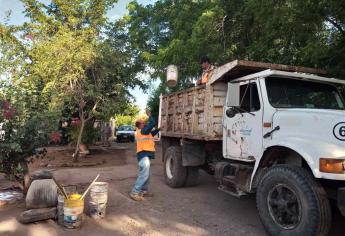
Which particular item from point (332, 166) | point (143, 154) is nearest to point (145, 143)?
point (143, 154)

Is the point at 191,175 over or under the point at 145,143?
under

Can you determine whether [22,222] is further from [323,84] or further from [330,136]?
Answer: [323,84]

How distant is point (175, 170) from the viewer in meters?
9.09

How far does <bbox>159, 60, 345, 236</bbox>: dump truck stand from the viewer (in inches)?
189

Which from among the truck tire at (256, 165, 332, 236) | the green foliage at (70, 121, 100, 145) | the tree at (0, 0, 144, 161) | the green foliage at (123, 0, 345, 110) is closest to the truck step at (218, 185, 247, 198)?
the truck tire at (256, 165, 332, 236)

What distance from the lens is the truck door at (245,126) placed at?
244 inches

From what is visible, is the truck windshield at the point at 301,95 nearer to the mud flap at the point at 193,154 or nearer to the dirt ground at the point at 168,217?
the dirt ground at the point at 168,217

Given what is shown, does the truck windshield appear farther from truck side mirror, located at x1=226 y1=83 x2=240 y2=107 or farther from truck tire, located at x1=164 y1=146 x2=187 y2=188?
truck tire, located at x1=164 y1=146 x2=187 y2=188

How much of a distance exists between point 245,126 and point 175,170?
9.94ft

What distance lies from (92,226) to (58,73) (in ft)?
31.2

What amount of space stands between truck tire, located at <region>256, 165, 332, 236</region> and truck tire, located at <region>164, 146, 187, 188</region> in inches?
144

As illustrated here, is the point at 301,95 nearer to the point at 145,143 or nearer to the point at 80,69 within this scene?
the point at 145,143

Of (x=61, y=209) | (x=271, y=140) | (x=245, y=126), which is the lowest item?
(x=61, y=209)

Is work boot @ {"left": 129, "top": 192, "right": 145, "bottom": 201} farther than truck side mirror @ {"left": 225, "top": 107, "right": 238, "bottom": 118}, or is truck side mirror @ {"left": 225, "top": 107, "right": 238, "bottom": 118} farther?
work boot @ {"left": 129, "top": 192, "right": 145, "bottom": 201}
